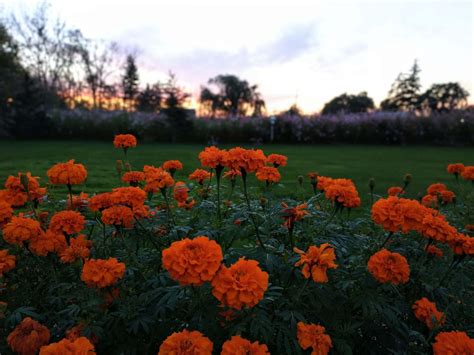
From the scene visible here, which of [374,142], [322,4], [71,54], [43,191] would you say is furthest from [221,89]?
[43,191]

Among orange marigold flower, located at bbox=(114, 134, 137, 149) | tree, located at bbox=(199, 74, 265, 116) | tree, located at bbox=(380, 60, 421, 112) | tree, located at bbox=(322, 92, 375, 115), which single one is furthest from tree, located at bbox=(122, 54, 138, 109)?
orange marigold flower, located at bbox=(114, 134, 137, 149)

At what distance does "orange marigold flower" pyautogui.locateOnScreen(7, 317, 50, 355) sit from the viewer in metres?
1.17

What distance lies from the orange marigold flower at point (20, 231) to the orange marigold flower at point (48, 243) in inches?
1.3

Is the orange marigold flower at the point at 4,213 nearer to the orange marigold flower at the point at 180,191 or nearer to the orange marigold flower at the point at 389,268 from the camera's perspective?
the orange marigold flower at the point at 180,191

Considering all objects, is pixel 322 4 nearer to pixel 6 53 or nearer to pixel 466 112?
pixel 466 112

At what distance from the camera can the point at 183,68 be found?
59.2ft

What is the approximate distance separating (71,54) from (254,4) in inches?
1391

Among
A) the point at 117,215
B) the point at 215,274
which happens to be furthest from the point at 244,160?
the point at 215,274

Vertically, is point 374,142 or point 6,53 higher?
point 6,53

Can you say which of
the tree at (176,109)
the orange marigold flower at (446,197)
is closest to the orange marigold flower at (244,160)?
the orange marigold flower at (446,197)

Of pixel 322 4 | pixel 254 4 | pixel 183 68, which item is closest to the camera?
pixel 254 4

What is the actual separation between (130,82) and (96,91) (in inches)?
141

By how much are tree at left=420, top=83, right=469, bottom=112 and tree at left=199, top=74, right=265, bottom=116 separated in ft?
68.1

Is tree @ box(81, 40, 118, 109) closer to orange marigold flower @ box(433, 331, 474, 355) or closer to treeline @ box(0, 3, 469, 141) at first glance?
treeline @ box(0, 3, 469, 141)
